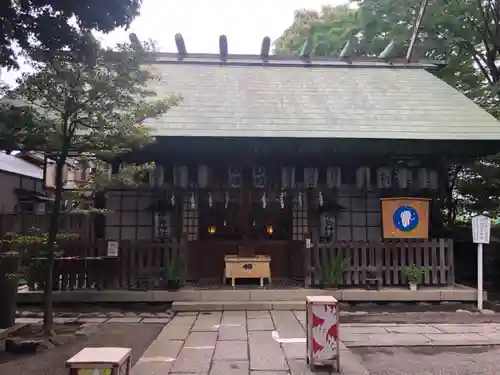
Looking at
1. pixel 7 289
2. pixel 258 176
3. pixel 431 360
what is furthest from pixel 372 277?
pixel 7 289

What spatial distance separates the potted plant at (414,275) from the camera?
31.0ft

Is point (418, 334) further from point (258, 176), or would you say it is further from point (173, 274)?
point (258, 176)

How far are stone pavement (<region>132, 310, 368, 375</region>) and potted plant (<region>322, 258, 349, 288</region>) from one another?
4.76 ft

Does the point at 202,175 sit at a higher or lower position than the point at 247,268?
higher

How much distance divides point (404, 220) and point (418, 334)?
3.46 m

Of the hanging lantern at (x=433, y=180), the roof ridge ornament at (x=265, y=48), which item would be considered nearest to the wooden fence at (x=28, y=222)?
the hanging lantern at (x=433, y=180)

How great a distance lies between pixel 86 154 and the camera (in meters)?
7.17

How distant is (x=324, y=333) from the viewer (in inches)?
192

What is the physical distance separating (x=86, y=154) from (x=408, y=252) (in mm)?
6898

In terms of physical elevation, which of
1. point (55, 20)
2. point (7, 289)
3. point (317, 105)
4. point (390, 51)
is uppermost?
point (390, 51)

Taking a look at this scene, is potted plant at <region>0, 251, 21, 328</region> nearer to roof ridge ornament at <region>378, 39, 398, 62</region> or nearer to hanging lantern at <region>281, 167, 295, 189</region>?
hanging lantern at <region>281, 167, 295, 189</region>

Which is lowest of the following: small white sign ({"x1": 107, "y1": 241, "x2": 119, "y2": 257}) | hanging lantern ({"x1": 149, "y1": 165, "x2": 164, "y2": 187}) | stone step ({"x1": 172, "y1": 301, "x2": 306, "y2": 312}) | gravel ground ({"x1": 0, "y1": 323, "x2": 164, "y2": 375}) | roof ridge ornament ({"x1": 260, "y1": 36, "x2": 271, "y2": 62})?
gravel ground ({"x1": 0, "y1": 323, "x2": 164, "y2": 375})

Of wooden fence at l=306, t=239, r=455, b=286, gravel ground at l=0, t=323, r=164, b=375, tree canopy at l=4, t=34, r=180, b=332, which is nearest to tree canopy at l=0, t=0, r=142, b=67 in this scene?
tree canopy at l=4, t=34, r=180, b=332

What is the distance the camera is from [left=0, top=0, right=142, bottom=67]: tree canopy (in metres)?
5.05
